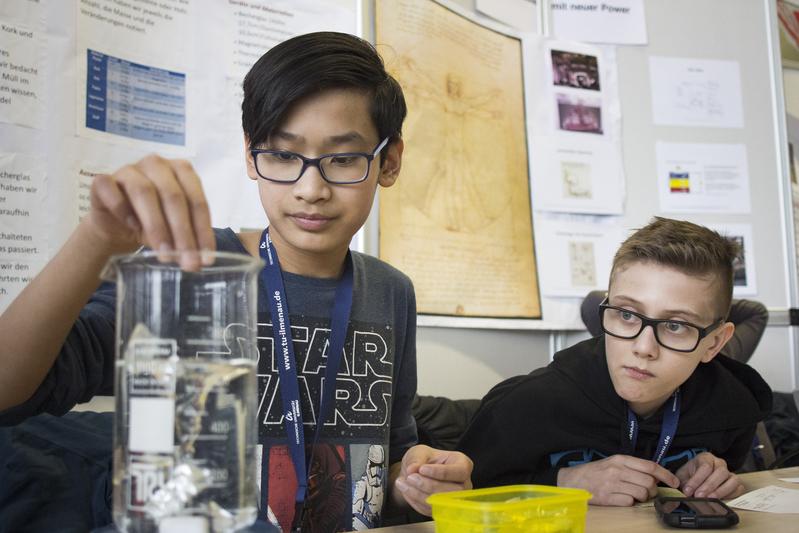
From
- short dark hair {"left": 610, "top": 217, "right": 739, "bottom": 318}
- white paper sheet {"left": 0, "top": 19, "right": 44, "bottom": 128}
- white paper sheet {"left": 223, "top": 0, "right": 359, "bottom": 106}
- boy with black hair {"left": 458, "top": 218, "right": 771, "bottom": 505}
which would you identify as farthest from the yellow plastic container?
white paper sheet {"left": 223, "top": 0, "right": 359, "bottom": 106}

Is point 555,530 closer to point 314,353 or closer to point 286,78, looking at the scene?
point 314,353

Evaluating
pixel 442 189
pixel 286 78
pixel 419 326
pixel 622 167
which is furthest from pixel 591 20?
pixel 286 78

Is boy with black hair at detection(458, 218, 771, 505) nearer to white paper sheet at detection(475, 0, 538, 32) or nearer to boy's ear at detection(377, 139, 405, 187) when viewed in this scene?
boy's ear at detection(377, 139, 405, 187)

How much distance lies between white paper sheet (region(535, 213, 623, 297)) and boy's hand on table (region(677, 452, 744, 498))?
3.90 feet

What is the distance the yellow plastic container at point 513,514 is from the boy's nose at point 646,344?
0.62 m

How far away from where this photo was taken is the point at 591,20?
2787 mm

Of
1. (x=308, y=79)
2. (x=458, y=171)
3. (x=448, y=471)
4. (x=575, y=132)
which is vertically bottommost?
(x=448, y=471)

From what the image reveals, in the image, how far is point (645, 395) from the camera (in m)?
1.44

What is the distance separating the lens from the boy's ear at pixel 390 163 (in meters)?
1.32

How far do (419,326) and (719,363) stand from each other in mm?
875

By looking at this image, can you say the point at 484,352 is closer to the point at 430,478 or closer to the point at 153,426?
the point at 430,478

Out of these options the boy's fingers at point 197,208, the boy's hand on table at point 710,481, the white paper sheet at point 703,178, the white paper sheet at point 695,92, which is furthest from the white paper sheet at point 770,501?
the white paper sheet at point 695,92

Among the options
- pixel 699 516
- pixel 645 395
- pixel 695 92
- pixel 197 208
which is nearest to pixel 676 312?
pixel 645 395

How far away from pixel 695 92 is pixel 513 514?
2.57 metres
